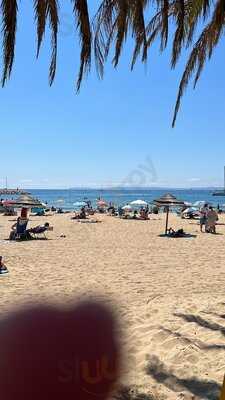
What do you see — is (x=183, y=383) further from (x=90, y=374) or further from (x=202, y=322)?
(x=202, y=322)

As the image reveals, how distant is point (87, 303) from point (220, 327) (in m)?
2.49

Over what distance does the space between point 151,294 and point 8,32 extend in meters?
5.28

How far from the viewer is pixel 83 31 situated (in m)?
4.02

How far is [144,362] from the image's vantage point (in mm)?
4625

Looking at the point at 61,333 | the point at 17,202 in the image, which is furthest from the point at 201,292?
the point at 17,202

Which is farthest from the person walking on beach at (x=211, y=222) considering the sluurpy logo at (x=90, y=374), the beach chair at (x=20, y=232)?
the sluurpy logo at (x=90, y=374)

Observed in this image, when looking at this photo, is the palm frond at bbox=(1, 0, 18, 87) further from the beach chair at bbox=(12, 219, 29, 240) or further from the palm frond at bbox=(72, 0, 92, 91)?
the beach chair at bbox=(12, 219, 29, 240)

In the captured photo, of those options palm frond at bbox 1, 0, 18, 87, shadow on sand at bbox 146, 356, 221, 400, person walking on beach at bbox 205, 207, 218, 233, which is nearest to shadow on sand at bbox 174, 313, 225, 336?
shadow on sand at bbox 146, 356, 221, 400

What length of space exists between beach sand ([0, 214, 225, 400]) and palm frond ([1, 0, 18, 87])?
10.0ft

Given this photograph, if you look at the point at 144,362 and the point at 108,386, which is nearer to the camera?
the point at 108,386

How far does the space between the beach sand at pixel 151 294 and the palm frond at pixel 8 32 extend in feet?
10.0

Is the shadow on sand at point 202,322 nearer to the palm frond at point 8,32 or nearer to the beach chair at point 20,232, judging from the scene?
the palm frond at point 8,32

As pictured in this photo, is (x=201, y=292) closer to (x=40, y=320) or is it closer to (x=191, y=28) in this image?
(x=40, y=320)

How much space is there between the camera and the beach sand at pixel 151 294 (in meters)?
4.35
